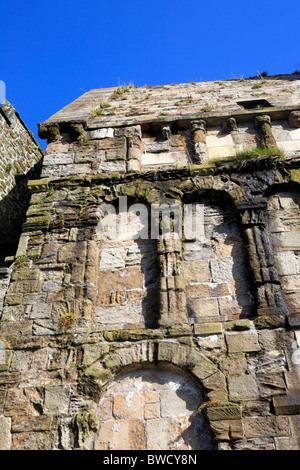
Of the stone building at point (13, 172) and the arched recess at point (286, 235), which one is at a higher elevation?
the stone building at point (13, 172)

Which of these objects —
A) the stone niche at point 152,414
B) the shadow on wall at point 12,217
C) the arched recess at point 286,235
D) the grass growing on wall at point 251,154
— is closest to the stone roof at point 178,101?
the grass growing on wall at point 251,154

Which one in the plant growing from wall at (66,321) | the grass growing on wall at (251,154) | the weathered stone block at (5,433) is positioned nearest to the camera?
the weathered stone block at (5,433)

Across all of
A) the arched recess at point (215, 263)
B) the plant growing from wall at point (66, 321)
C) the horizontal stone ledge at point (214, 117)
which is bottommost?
the plant growing from wall at point (66, 321)

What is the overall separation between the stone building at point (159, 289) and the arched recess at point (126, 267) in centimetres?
2

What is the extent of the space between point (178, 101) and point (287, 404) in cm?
688

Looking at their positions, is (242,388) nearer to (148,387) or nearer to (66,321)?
(148,387)

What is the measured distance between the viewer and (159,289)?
19.8ft

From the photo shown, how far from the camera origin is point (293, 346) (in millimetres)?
5418

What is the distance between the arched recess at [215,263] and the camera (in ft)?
19.6

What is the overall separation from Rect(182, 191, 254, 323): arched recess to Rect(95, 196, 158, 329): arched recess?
53 cm

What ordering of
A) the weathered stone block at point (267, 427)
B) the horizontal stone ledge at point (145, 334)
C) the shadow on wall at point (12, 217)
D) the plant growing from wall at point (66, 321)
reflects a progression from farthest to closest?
the shadow on wall at point (12, 217), the plant growing from wall at point (66, 321), the horizontal stone ledge at point (145, 334), the weathered stone block at point (267, 427)

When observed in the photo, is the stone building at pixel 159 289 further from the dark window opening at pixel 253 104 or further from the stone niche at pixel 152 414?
the dark window opening at pixel 253 104
